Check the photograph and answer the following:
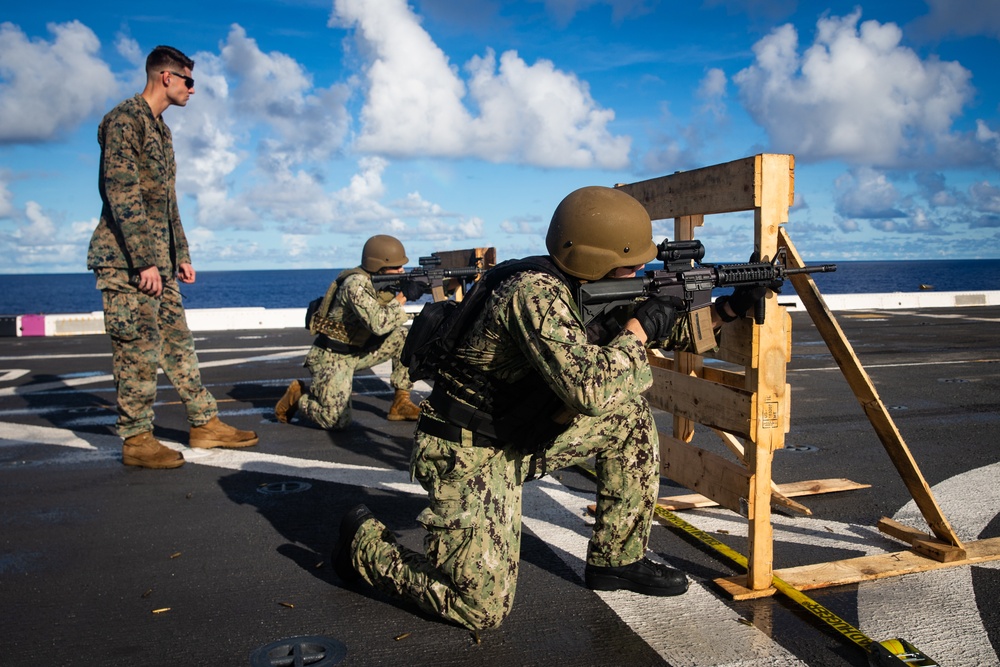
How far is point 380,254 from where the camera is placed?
729 cm

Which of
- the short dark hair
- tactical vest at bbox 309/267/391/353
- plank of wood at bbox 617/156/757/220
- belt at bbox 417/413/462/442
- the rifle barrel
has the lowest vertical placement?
belt at bbox 417/413/462/442

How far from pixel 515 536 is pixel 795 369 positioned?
8273 mm

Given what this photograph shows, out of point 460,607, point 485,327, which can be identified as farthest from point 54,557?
point 485,327

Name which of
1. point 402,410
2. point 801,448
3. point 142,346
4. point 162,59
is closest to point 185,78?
point 162,59

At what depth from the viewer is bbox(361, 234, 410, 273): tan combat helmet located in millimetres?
7285

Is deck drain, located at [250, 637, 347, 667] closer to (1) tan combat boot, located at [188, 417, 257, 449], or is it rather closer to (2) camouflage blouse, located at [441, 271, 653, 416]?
(2) camouflage blouse, located at [441, 271, 653, 416]

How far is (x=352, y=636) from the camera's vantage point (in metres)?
3.09

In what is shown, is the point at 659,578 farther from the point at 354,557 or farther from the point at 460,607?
the point at 354,557

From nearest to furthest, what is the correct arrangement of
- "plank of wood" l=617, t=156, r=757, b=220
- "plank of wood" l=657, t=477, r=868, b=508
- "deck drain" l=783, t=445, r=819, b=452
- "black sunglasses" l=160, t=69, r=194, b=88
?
"plank of wood" l=617, t=156, r=757, b=220, "plank of wood" l=657, t=477, r=868, b=508, "black sunglasses" l=160, t=69, r=194, b=88, "deck drain" l=783, t=445, r=819, b=452

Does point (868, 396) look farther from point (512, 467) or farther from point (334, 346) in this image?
point (334, 346)

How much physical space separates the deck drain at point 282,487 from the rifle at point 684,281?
2697 millimetres

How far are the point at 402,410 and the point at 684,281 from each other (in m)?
4.36

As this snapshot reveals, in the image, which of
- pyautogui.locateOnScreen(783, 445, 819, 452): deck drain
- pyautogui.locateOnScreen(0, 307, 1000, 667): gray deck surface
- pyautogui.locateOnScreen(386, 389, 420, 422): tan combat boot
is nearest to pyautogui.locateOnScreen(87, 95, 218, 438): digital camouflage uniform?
pyautogui.locateOnScreen(0, 307, 1000, 667): gray deck surface

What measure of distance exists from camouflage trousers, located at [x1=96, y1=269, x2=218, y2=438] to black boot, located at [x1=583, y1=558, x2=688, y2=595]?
362 cm
